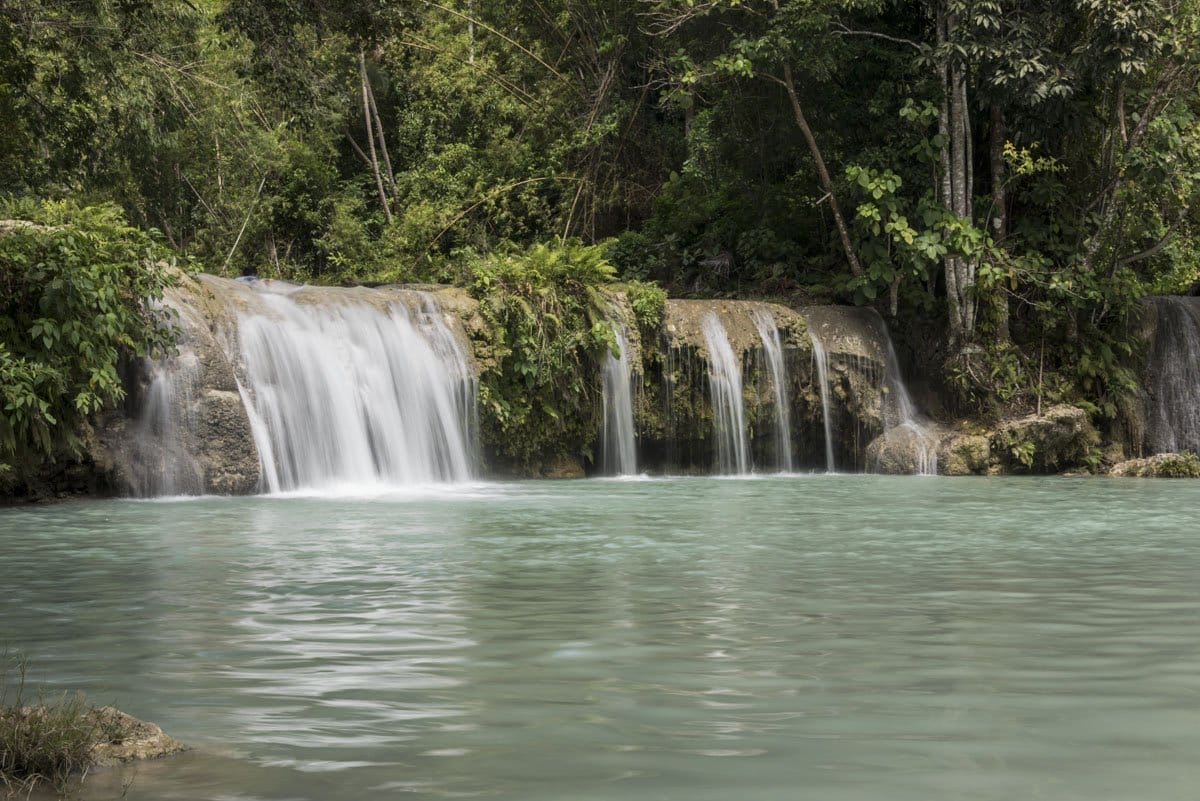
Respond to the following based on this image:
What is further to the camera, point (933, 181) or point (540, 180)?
point (540, 180)

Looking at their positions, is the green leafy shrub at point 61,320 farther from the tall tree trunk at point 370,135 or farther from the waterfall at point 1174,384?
the tall tree trunk at point 370,135

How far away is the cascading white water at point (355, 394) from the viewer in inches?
653

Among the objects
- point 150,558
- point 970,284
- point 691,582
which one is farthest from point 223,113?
point 691,582

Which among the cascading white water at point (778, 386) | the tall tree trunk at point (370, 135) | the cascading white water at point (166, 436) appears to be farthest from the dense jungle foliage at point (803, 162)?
the tall tree trunk at point (370, 135)

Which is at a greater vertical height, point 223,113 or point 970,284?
point 223,113

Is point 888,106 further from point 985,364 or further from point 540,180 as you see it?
point 540,180

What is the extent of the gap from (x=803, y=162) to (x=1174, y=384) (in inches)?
274

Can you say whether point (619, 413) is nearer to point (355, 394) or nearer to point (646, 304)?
point (646, 304)

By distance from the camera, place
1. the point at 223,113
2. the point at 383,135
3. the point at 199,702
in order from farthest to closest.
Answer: the point at 383,135
the point at 223,113
the point at 199,702

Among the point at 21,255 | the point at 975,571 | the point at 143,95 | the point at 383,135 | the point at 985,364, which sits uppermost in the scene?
the point at 383,135

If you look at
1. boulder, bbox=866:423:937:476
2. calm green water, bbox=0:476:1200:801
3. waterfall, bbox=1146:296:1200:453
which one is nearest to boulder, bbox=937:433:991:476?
boulder, bbox=866:423:937:476

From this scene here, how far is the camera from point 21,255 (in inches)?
547

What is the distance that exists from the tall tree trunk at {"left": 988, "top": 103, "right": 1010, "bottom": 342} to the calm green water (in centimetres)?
1036

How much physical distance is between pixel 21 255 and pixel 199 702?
10103mm
